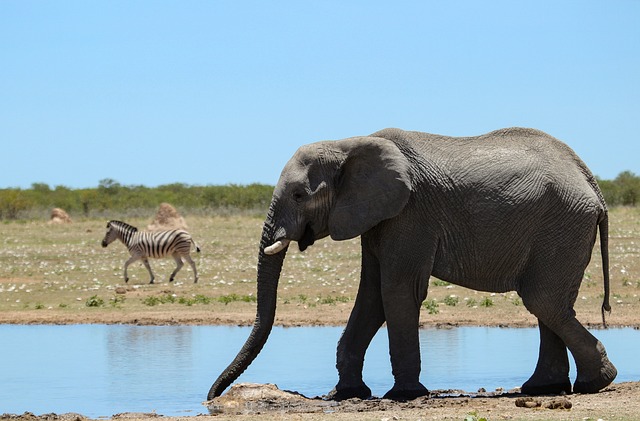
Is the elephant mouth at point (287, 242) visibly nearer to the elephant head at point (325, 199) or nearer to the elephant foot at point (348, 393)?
the elephant head at point (325, 199)

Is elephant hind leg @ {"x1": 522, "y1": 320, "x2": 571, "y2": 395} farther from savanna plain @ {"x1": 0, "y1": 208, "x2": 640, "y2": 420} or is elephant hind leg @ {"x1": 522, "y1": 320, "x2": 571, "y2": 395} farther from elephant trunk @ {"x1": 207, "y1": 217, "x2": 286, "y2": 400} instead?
elephant trunk @ {"x1": 207, "y1": 217, "x2": 286, "y2": 400}

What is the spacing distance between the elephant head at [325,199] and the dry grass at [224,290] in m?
8.04

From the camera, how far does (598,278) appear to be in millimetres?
25453

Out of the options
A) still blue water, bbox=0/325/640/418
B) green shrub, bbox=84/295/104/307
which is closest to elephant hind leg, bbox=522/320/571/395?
still blue water, bbox=0/325/640/418

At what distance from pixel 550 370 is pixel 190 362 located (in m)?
5.14

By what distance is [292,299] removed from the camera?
76.0ft

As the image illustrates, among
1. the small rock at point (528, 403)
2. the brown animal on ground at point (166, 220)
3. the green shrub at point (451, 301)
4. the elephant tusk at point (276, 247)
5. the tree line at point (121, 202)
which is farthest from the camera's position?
the tree line at point (121, 202)

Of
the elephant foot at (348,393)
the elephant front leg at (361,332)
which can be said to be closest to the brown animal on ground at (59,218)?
the elephant front leg at (361,332)

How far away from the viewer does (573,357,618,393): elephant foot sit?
40.4ft

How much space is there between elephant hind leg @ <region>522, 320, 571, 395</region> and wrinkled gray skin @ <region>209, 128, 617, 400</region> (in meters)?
0.02

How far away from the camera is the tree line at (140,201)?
62469mm

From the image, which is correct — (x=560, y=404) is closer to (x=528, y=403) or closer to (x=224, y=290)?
(x=528, y=403)

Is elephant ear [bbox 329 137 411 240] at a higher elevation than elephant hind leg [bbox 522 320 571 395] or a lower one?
higher

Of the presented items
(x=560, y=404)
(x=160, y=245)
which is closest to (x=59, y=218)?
(x=160, y=245)
